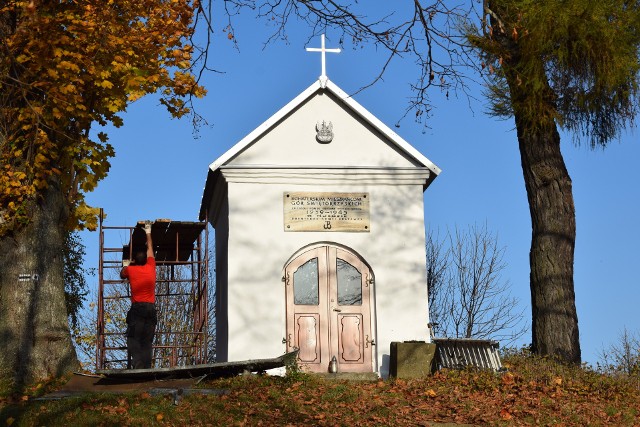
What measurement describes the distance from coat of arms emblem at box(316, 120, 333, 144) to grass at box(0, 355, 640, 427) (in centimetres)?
464

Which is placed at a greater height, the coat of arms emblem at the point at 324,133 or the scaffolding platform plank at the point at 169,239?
the coat of arms emblem at the point at 324,133

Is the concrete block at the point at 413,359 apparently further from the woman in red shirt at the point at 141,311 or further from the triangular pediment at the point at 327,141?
the woman in red shirt at the point at 141,311

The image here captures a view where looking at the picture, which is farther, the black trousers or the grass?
the black trousers

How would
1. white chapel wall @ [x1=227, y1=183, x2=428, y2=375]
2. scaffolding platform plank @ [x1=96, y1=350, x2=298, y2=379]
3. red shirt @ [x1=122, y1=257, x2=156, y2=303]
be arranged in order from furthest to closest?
1. white chapel wall @ [x1=227, y1=183, x2=428, y2=375]
2. red shirt @ [x1=122, y1=257, x2=156, y2=303]
3. scaffolding platform plank @ [x1=96, y1=350, x2=298, y2=379]

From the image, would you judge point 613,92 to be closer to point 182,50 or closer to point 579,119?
point 579,119

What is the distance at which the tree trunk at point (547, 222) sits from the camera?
63.6ft

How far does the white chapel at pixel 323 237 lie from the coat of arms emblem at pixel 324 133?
0.7 inches

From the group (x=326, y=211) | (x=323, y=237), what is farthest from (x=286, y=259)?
(x=326, y=211)

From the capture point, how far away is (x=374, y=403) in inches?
578

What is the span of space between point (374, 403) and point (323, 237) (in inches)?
184

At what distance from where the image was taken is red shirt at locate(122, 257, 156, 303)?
15.2 meters

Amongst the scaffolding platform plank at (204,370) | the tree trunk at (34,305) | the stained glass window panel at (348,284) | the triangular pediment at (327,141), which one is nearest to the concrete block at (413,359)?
the stained glass window panel at (348,284)

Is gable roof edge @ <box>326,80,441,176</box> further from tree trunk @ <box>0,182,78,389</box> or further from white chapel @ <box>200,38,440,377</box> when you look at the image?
tree trunk @ <box>0,182,78,389</box>

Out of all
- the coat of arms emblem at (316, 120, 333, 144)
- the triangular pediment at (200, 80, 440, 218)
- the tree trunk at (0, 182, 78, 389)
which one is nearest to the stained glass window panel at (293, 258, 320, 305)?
the triangular pediment at (200, 80, 440, 218)
